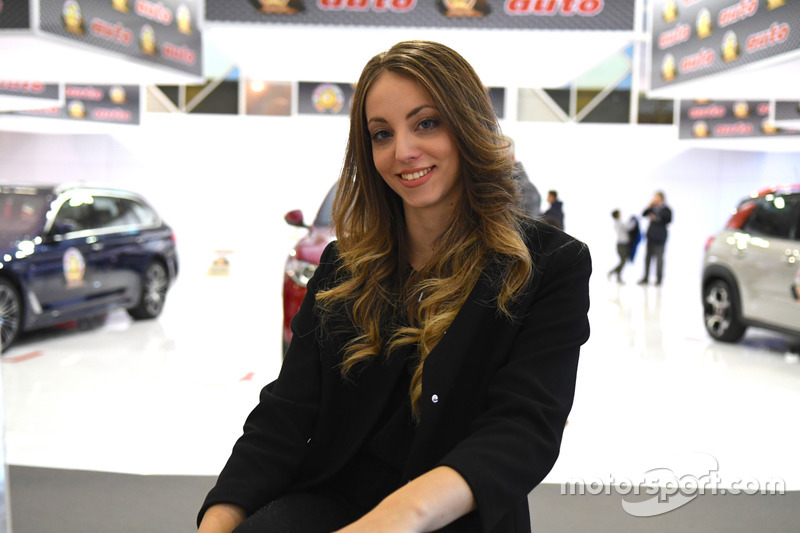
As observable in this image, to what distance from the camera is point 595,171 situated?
658 inches

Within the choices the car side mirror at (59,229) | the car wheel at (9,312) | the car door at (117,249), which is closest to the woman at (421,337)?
the car wheel at (9,312)

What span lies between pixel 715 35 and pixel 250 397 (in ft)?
16.8

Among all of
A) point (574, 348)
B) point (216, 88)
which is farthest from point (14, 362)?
point (216, 88)

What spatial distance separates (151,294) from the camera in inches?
328

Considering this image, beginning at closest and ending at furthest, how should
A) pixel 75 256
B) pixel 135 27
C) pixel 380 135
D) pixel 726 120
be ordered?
pixel 380 135
pixel 75 256
pixel 135 27
pixel 726 120

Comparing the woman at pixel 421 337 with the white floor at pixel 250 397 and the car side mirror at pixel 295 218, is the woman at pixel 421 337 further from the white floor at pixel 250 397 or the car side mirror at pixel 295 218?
the car side mirror at pixel 295 218

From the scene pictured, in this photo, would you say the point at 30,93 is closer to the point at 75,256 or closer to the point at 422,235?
the point at 75,256

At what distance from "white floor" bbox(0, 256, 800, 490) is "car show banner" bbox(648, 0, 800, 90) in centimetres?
256

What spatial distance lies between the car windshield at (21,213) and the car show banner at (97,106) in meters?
7.19

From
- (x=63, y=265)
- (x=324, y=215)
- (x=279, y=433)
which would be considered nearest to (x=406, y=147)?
(x=279, y=433)

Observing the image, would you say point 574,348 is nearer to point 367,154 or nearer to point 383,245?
point 383,245

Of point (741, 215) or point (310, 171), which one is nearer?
point (741, 215)

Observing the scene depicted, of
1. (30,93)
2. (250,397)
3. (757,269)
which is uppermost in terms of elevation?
(30,93)

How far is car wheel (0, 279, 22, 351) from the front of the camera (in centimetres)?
613
